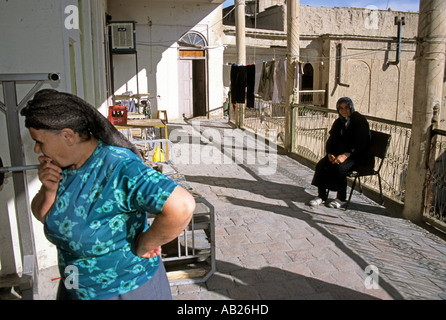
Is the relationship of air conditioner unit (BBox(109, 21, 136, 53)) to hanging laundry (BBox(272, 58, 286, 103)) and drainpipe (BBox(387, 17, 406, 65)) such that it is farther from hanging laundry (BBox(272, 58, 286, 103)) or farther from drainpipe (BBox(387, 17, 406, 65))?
drainpipe (BBox(387, 17, 406, 65))

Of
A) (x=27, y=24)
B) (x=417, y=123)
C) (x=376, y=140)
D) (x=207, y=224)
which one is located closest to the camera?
(x=27, y=24)

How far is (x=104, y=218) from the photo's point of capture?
61.7 inches

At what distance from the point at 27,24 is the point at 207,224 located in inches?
94.7

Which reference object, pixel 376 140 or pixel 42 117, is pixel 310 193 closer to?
pixel 376 140

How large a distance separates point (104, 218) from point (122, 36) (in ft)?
38.9

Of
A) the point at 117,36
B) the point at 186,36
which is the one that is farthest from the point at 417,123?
the point at 186,36

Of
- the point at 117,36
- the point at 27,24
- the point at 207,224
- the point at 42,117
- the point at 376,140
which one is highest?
the point at 117,36

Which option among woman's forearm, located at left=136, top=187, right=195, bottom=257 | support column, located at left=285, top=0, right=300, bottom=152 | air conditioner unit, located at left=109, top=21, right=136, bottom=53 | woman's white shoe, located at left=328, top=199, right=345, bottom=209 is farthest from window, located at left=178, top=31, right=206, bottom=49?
woman's forearm, located at left=136, top=187, right=195, bottom=257

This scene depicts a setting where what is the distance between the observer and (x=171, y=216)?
1.50 metres

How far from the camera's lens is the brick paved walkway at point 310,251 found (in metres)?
3.36

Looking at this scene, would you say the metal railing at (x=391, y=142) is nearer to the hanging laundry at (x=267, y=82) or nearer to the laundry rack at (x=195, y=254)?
the hanging laundry at (x=267, y=82)

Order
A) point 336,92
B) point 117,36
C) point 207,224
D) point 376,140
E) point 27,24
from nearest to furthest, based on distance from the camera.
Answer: point 27,24 < point 207,224 < point 376,140 < point 117,36 < point 336,92

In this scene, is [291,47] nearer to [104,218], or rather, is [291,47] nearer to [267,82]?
[267,82]

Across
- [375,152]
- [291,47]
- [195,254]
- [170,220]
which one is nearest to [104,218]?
[170,220]
